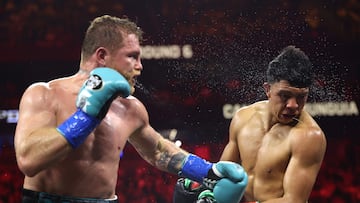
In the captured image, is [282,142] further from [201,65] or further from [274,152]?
[201,65]

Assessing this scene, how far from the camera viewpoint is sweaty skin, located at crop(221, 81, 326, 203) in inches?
89.7

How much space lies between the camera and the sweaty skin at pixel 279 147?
→ 228 centimetres

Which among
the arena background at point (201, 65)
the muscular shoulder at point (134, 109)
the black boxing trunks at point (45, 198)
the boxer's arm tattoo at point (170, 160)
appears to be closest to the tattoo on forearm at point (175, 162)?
the boxer's arm tattoo at point (170, 160)

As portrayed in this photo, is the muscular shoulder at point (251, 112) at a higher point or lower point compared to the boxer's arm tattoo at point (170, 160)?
higher

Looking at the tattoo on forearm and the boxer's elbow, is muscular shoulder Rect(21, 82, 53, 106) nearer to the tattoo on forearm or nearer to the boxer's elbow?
the boxer's elbow

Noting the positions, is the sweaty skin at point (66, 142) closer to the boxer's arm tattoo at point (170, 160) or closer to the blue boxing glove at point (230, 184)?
the boxer's arm tattoo at point (170, 160)

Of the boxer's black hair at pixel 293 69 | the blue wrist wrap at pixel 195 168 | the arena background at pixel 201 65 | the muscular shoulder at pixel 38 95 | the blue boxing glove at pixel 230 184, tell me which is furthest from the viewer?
the arena background at pixel 201 65

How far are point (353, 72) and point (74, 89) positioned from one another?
3475 millimetres

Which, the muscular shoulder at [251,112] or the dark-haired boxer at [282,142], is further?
the muscular shoulder at [251,112]

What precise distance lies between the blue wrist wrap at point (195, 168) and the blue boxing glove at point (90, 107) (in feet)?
1.68

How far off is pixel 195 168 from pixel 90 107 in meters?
0.57

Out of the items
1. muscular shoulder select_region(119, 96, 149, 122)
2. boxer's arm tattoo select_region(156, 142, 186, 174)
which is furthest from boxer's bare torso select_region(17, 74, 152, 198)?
boxer's arm tattoo select_region(156, 142, 186, 174)

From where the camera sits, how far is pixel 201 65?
4746 millimetres

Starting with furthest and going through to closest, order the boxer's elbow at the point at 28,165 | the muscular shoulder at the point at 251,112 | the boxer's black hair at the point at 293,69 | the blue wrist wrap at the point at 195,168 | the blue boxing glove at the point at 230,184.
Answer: the muscular shoulder at the point at 251,112 < the boxer's black hair at the point at 293,69 < the blue wrist wrap at the point at 195,168 < the blue boxing glove at the point at 230,184 < the boxer's elbow at the point at 28,165
